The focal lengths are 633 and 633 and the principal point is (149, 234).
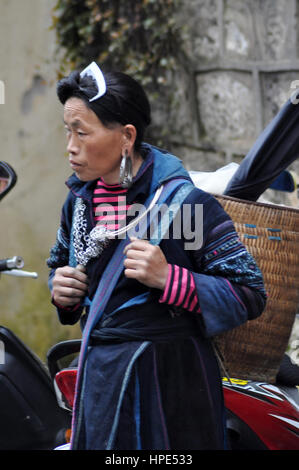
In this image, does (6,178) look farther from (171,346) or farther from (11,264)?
(171,346)

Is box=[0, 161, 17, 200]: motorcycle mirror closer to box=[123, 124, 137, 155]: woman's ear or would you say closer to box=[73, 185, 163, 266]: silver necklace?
box=[73, 185, 163, 266]: silver necklace

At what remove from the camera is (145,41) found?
494cm

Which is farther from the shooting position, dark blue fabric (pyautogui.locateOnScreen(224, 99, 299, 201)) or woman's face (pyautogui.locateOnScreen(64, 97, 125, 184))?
dark blue fabric (pyautogui.locateOnScreen(224, 99, 299, 201))

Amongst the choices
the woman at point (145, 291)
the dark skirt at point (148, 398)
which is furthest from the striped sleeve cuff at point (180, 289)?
the dark skirt at point (148, 398)

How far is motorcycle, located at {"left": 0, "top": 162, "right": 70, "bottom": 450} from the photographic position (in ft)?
7.69

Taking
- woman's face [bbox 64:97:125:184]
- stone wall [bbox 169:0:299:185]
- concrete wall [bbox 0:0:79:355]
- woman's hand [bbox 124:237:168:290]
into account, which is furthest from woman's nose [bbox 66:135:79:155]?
concrete wall [bbox 0:0:79:355]

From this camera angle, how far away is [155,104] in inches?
197

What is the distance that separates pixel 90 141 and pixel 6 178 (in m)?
0.73

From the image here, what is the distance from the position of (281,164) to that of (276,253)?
0.31 metres

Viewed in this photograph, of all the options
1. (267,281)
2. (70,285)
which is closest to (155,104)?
(267,281)

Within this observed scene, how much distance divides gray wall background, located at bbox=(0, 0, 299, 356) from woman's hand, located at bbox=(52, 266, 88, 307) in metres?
3.07

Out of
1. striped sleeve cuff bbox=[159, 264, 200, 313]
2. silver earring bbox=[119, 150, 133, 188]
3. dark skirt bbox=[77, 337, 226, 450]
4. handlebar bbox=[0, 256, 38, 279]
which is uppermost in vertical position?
silver earring bbox=[119, 150, 133, 188]
